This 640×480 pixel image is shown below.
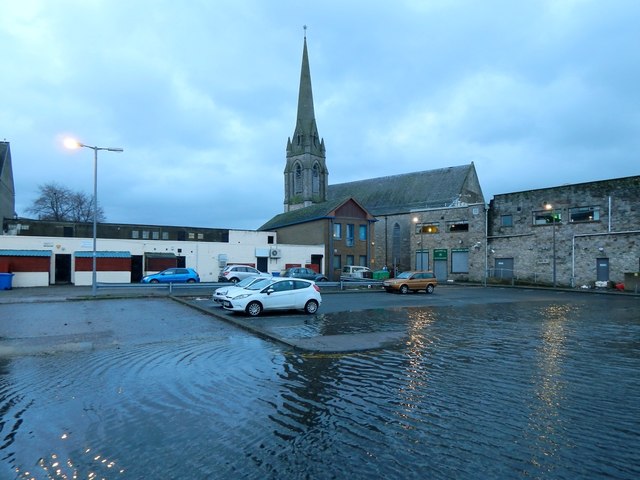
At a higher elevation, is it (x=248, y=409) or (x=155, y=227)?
(x=155, y=227)

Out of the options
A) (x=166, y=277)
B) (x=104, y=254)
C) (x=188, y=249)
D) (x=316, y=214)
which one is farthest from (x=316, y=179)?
(x=104, y=254)

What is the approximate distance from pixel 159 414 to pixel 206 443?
1.19m

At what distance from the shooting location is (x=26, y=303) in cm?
1980

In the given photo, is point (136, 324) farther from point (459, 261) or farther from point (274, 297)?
point (459, 261)

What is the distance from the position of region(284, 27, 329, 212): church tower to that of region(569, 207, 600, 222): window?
1615 inches

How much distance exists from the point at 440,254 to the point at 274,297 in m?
36.2

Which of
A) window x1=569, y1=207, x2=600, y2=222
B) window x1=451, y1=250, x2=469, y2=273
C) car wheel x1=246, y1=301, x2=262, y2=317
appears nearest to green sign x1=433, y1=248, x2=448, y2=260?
window x1=451, y1=250, x2=469, y2=273

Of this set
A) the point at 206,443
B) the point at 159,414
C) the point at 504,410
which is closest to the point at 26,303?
the point at 159,414

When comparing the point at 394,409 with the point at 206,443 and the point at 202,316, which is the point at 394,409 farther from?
the point at 202,316

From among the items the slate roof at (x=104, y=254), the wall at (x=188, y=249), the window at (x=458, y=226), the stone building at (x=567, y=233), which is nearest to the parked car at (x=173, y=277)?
the slate roof at (x=104, y=254)

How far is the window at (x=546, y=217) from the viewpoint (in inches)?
1625

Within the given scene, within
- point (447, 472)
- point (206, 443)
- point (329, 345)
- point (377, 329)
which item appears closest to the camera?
point (447, 472)

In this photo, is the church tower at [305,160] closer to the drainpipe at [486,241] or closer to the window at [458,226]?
the window at [458,226]

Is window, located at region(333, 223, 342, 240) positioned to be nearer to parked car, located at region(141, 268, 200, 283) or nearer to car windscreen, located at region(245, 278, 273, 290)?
parked car, located at region(141, 268, 200, 283)
